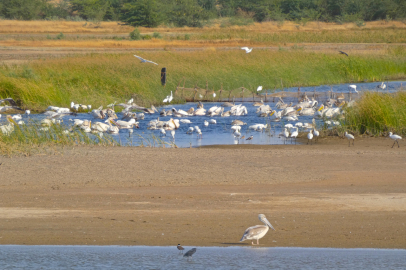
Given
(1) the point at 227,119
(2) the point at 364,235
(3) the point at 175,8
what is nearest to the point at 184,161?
(2) the point at 364,235

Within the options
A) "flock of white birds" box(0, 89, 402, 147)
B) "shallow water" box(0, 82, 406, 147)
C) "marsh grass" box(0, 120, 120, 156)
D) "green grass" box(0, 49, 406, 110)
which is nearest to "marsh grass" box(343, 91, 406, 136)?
"flock of white birds" box(0, 89, 402, 147)

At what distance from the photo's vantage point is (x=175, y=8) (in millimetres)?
76875

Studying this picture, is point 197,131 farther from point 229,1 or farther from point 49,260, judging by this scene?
point 229,1

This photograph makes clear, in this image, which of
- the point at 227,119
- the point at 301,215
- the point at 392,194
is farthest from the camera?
the point at 227,119

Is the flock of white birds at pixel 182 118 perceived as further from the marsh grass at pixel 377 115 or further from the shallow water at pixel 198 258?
the shallow water at pixel 198 258

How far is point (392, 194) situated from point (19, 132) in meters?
8.54

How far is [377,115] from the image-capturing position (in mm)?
16531

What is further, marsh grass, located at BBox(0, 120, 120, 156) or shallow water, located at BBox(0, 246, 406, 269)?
marsh grass, located at BBox(0, 120, 120, 156)

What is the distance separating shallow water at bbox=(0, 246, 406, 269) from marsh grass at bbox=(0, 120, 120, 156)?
18.9ft

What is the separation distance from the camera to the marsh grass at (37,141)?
492 inches

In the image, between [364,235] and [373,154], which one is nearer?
[364,235]

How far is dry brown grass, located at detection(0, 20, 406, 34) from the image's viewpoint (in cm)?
6619

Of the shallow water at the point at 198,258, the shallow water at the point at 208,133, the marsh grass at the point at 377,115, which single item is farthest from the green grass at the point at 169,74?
the shallow water at the point at 198,258

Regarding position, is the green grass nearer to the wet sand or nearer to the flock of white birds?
the flock of white birds
